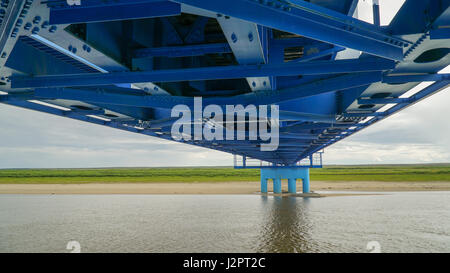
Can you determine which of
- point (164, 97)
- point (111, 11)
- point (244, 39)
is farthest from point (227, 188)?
point (111, 11)

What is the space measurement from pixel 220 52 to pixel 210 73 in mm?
676

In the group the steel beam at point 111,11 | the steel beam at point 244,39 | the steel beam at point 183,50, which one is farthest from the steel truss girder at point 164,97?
the steel beam at point 111,11

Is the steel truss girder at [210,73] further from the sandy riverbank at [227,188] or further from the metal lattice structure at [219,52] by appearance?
the sandy riverbank at [227,188]

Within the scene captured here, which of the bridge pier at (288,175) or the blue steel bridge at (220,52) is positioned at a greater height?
the blue steel bridge at (220,52)

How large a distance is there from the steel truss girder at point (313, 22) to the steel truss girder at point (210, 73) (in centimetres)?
113

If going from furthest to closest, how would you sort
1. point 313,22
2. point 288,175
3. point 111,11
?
point 288,175 → point 111,11 → point 313,22

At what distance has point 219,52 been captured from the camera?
778 cm

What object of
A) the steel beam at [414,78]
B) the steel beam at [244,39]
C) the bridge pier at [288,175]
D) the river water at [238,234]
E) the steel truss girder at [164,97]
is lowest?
the river water at [238,234]

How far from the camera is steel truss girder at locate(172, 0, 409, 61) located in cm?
396

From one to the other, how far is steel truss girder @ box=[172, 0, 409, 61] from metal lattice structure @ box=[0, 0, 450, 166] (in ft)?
0.04

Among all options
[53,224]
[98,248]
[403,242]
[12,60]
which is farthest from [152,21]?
[53,224]

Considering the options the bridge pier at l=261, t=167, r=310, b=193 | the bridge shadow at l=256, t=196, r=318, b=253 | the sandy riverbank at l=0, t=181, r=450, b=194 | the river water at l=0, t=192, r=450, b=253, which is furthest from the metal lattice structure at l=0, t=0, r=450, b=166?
the sandy riverbank at l=0, t=181, r=450, b=194

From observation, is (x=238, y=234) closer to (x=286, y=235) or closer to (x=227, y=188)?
(x=286, y=235)

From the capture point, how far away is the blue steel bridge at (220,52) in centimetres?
467
